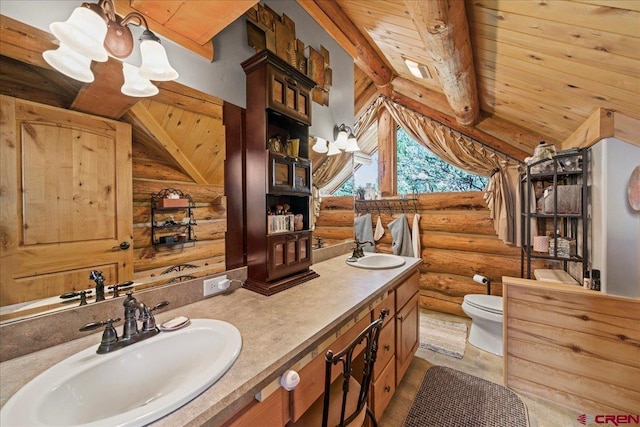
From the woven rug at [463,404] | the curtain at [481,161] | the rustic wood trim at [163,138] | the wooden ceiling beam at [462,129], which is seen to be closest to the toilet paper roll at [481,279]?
the curtain at [481,161]

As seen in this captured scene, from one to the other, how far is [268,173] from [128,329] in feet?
2.90

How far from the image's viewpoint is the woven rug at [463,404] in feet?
5.12

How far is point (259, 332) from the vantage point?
926mm

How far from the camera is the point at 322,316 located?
106 centimetres

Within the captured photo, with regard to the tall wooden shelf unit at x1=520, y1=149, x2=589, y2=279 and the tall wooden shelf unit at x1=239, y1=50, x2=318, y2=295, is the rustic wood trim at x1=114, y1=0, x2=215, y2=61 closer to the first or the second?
the tall wooden shelf unit at x1=239, y1=50, x2=318, y2=295

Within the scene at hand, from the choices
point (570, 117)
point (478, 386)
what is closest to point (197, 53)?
point (570, 117)

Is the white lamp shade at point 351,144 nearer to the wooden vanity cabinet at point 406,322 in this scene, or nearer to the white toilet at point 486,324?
the wooden vanity cabinet at point 406,322

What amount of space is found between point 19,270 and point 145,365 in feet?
1.67

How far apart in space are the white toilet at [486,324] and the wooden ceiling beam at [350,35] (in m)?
2.72

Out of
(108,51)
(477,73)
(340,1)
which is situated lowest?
(108,51)

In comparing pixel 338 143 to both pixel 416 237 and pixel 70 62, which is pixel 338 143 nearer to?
pixel 416 237

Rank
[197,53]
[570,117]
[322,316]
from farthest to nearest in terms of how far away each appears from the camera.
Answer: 1. [570,117]
2. [197,53]
3. [322,316]

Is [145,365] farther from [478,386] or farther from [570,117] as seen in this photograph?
[570,117]

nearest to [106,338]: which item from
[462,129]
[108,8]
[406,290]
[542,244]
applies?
[108,8]
